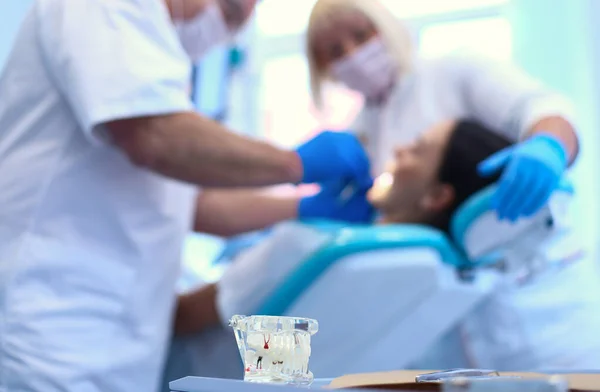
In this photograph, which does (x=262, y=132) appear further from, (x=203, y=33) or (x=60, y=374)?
(x=60, y=374)

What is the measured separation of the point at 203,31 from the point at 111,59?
0.49 meters

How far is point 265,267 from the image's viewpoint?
1.52 m

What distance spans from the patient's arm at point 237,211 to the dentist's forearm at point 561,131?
0.78 metres

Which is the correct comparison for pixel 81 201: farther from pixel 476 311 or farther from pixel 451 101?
pixel 451 101

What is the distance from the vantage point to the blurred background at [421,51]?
2.53 meters

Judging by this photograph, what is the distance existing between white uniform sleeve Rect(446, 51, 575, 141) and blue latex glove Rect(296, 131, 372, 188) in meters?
0.40

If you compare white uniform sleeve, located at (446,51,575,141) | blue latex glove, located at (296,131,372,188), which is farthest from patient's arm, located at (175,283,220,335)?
white uniform sleeve, located at (446,51,575,141)

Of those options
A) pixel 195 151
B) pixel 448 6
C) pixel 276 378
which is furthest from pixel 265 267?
pixel 448 6

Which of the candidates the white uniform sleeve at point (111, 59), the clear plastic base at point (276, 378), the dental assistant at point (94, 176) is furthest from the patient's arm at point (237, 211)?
the clear plastic base at point (276, 378)

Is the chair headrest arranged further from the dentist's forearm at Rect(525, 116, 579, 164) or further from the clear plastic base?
the clear plastic base

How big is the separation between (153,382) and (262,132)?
2510 mm

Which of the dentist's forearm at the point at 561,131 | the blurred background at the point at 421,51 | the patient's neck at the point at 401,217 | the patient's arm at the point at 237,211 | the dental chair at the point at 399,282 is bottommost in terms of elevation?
the dental chair at the point at 399,282

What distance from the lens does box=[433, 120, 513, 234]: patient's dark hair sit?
64.4 inches

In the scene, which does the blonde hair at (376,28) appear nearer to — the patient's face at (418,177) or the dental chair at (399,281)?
the patient's face at (418,177)
